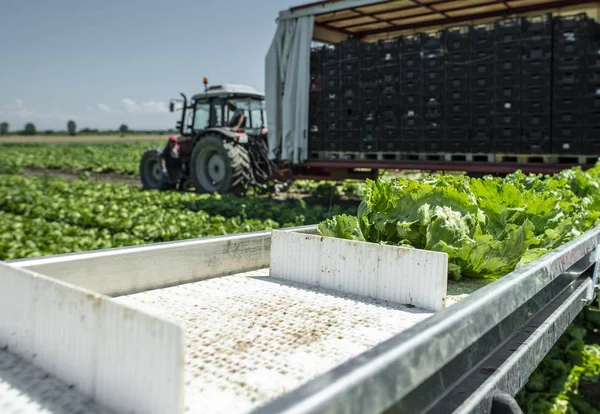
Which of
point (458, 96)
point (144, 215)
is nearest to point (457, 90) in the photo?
point (458, 96)

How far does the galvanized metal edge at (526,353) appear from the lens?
165 centimetres

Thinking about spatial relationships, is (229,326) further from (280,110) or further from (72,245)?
(280,110)

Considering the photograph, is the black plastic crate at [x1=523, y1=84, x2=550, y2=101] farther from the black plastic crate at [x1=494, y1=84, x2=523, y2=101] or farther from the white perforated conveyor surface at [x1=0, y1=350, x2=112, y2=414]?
the white perforated conveyor surface at [x1=0, y1=350, x2=112, y2=414]

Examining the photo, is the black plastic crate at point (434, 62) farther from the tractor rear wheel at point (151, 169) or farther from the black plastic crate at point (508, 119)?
the tractor rear wheel at point (151, 169)

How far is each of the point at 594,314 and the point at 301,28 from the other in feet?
23.3

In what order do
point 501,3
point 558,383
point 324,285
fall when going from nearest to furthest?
point 324,285, point 558,383, point 501,3

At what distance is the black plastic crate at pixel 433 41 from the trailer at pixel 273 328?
21.3 ft

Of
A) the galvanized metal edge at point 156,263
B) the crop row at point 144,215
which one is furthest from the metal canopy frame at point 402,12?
the galvanized metal edge at point 156,263

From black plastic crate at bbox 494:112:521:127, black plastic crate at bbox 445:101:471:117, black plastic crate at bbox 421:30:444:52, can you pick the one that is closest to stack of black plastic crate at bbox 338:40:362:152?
black plastic crate at bbox 421:30:444:52

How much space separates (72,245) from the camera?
7.32m

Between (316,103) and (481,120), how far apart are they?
3.17 meters

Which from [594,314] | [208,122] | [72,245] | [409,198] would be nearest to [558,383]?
[594,314]

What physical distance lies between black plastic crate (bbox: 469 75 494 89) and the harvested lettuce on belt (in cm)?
535

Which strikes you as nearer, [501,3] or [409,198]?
[409,198]
